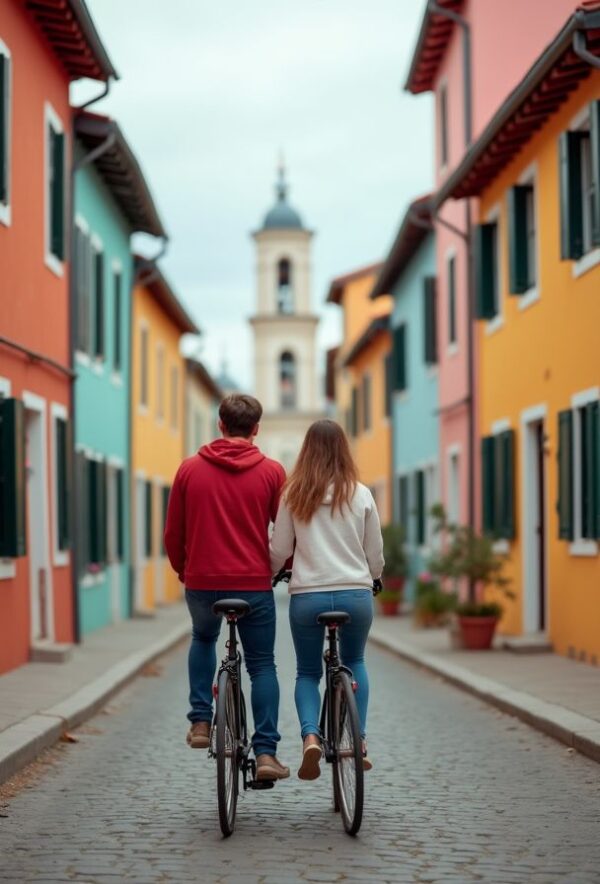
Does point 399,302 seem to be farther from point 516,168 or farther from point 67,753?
point 67,753

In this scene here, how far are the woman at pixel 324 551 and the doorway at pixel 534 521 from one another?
36.6ft

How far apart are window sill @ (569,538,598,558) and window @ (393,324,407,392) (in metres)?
15.6

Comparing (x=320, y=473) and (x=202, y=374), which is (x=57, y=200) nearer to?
(x=320, y=473)

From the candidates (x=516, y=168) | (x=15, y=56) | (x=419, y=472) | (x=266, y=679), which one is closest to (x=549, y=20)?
(x=516, y=168)

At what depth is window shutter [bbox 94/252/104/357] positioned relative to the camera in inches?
875

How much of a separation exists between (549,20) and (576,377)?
5.50m

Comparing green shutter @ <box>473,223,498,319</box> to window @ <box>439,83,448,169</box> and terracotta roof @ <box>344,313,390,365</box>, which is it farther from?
terracotta roof @ <box>344,313,390,365</box>

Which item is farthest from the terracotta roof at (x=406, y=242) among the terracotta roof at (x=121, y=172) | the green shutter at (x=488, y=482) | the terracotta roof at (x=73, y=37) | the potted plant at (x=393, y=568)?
the terracotta roof at (x=73, y=37)

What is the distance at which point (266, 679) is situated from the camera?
7.32m

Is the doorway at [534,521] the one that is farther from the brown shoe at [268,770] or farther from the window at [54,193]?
the brown shoe at [268,770]

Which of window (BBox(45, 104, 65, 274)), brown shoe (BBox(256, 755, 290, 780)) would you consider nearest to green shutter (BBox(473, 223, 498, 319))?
window (BBox(45, 104, 65, 274))

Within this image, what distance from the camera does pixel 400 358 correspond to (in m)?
31.7

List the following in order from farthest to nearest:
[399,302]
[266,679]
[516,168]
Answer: [399,302] → [516,168] → [266,679]

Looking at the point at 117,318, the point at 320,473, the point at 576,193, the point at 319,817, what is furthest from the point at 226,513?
the point at 117,318
